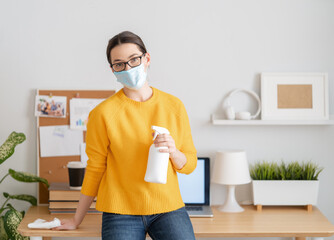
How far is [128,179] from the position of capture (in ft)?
5.16

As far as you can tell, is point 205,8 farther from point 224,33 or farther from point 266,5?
point 266,5

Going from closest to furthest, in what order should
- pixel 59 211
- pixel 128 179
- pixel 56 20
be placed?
pixel 128 179, pixel 59 211, pixel 56 20

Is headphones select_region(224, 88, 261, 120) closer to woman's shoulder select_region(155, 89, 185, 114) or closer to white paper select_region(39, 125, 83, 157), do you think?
woman's shoulder select_region(155, 89, 185, 114)

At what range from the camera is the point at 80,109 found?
2.24 meters

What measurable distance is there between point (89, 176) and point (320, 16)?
4.85ft

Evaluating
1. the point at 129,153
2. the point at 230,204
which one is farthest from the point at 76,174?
the point at 230,204

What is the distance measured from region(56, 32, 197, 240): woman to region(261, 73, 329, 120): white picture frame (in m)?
0.75

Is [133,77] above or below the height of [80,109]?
above

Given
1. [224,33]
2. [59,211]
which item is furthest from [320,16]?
[59,211]

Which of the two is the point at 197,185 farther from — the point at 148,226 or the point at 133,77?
the point at 133,77

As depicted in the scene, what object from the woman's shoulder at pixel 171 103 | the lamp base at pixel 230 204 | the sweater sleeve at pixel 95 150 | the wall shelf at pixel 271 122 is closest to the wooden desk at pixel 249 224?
the lamp base at pixel 230 204

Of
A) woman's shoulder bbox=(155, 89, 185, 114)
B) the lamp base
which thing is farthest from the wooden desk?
woman's shoulder bbox=(155, 89, 185, 114)

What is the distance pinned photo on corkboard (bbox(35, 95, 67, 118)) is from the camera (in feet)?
7.27

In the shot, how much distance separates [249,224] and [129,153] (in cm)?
71
